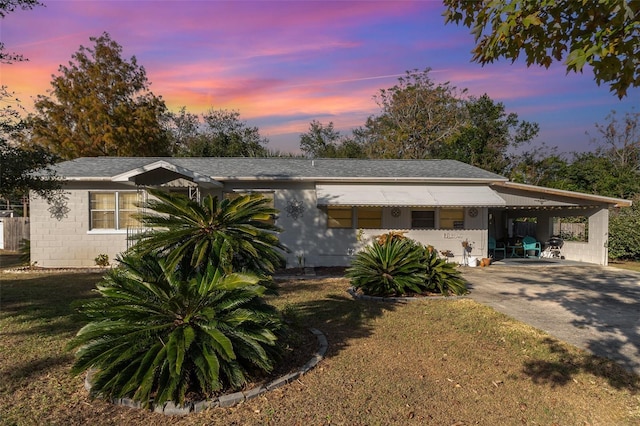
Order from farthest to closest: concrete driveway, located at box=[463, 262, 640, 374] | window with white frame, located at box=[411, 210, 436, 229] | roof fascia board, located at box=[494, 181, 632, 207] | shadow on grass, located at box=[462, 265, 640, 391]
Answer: window with white frame, located at box=[411, 210, 436, 229]
roof fascia board, located at box=[494, 181, 632, 207]
concrete driveway, located at box=[463, 262, 640, 374]
shadow on grass, located at box=[462, 265, 640, 391]

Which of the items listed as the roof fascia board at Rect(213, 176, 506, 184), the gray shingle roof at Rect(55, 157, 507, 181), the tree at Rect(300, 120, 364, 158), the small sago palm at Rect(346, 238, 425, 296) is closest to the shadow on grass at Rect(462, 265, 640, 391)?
the small sago palm at Rect(346, 238, 425, 296)

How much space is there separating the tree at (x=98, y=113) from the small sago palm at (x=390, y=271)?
22.8 m

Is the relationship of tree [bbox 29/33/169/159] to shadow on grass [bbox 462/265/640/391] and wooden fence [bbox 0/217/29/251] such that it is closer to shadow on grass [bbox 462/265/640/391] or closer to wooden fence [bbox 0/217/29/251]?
wooden fence [bbox 0/217/29/251]

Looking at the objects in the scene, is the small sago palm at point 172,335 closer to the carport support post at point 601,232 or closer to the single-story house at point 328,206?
the single-story house at point 328,206

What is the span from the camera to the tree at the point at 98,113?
87.7 ft

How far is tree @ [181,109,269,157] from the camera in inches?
1489

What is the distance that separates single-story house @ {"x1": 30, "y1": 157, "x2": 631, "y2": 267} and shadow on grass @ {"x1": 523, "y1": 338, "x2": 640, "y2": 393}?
8929mm

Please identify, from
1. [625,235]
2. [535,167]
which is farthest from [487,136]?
[625,235]

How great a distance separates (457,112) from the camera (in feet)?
118

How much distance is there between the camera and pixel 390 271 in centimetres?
988

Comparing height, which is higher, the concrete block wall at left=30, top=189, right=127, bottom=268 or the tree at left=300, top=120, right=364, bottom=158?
the tree at left=300, top=120, right=364, bottom=158

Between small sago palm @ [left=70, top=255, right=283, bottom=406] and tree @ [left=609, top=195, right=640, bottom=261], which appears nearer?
small sago palm @ [left=70, top=255, right=283, bottom=406]

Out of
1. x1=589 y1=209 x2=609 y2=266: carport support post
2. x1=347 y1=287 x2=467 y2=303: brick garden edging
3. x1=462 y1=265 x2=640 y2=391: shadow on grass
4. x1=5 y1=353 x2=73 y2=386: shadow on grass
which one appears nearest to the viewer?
x1=5 y1=353 x2=73 y2=386: shadow on grass

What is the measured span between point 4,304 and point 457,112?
34.8 metres
